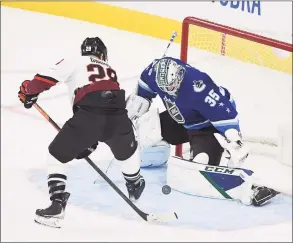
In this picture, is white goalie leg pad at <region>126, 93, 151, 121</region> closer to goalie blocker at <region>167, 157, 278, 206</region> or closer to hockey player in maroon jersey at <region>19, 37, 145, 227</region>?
goalie blocker at <region>167, 157, 278, 206</region>

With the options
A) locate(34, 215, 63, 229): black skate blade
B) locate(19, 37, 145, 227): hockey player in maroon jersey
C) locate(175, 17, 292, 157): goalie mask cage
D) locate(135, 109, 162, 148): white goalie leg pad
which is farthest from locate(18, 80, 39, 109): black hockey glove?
locate(175, 17, 292, 157): goalie mask cage

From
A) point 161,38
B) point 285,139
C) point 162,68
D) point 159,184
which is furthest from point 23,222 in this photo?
point 161,38

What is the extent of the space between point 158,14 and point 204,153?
176 centimetres

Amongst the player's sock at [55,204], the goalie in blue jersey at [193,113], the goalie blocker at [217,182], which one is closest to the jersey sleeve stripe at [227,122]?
the goalie in blue jersey at [193,113]

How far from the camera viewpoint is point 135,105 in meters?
2.44

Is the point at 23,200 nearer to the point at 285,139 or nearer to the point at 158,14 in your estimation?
the point at 285,139

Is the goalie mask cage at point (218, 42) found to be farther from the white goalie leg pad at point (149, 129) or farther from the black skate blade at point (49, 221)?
the black skate blade at point (49, 221)

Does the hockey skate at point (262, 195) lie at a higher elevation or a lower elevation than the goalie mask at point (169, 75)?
lower

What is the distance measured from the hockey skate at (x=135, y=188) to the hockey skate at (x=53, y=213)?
0.20 meters

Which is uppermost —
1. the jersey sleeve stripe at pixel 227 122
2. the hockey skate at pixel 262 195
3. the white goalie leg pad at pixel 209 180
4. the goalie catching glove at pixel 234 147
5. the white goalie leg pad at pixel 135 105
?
the white goalie leg pad at pixel 135 105

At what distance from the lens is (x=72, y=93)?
2.10 m

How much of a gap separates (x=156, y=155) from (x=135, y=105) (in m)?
0.25

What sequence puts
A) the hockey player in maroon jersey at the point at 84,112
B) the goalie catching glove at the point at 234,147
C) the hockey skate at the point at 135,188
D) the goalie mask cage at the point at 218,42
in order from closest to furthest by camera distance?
the hockey player in maroon jersey at the point at 84,112 < the goalie catching glove at the point at 234,147 < the hockey skate at the point at 135,188 < the goalie mask cage at the point at 218,42

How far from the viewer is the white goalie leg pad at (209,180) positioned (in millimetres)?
2383
